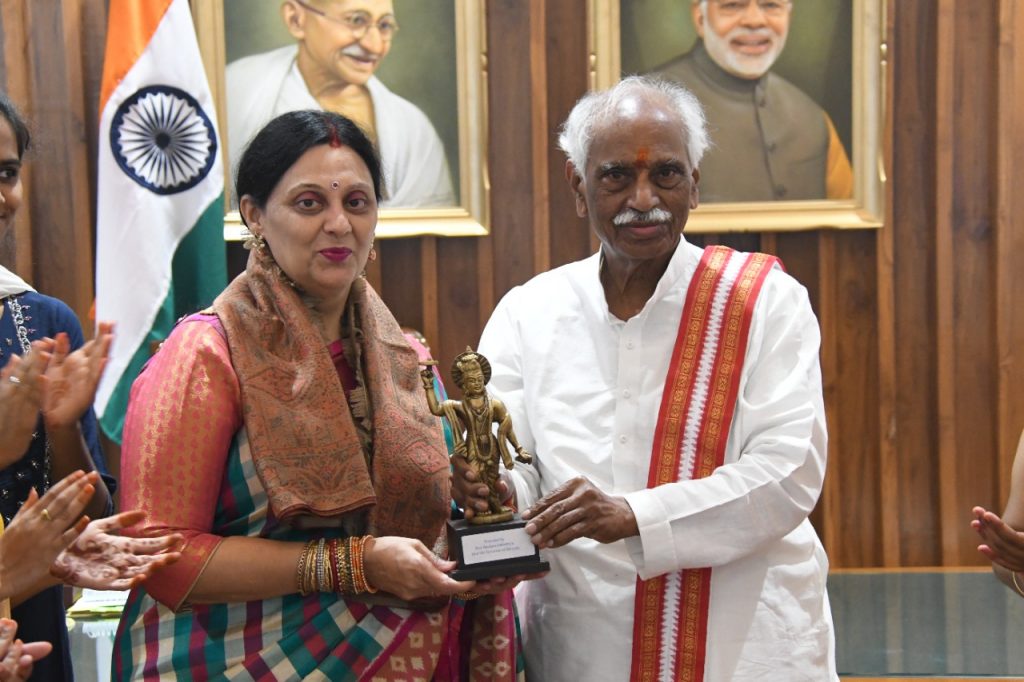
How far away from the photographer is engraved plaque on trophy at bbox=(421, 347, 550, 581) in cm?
196

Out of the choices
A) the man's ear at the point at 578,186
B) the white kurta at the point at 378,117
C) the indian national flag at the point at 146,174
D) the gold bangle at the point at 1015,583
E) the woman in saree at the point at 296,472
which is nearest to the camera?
the woman in saree at the point at 296,472

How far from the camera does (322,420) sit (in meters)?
1.96

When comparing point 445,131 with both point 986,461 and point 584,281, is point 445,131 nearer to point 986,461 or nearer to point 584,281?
point 584,281

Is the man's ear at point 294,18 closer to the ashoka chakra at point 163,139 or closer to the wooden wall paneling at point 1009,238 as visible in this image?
the ashoka chakra at point 163,139

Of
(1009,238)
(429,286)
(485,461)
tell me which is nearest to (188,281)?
(429,286)

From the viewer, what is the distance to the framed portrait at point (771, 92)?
379 centimetres

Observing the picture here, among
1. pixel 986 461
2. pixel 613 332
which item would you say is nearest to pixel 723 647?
pixel 613 332

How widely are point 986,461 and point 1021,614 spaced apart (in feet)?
2.28

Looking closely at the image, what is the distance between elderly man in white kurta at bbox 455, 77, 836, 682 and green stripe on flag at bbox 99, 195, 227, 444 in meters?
1.62

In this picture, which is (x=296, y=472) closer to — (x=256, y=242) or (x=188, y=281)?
(x=256, y=242)

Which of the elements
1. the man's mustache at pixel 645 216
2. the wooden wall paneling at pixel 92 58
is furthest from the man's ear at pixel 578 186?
the wooden wall paneling at pixel 92 58

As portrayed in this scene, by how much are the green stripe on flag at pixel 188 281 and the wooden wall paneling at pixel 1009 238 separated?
8.62 feet

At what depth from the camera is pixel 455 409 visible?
202 cm

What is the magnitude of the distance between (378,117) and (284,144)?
6.16ft
